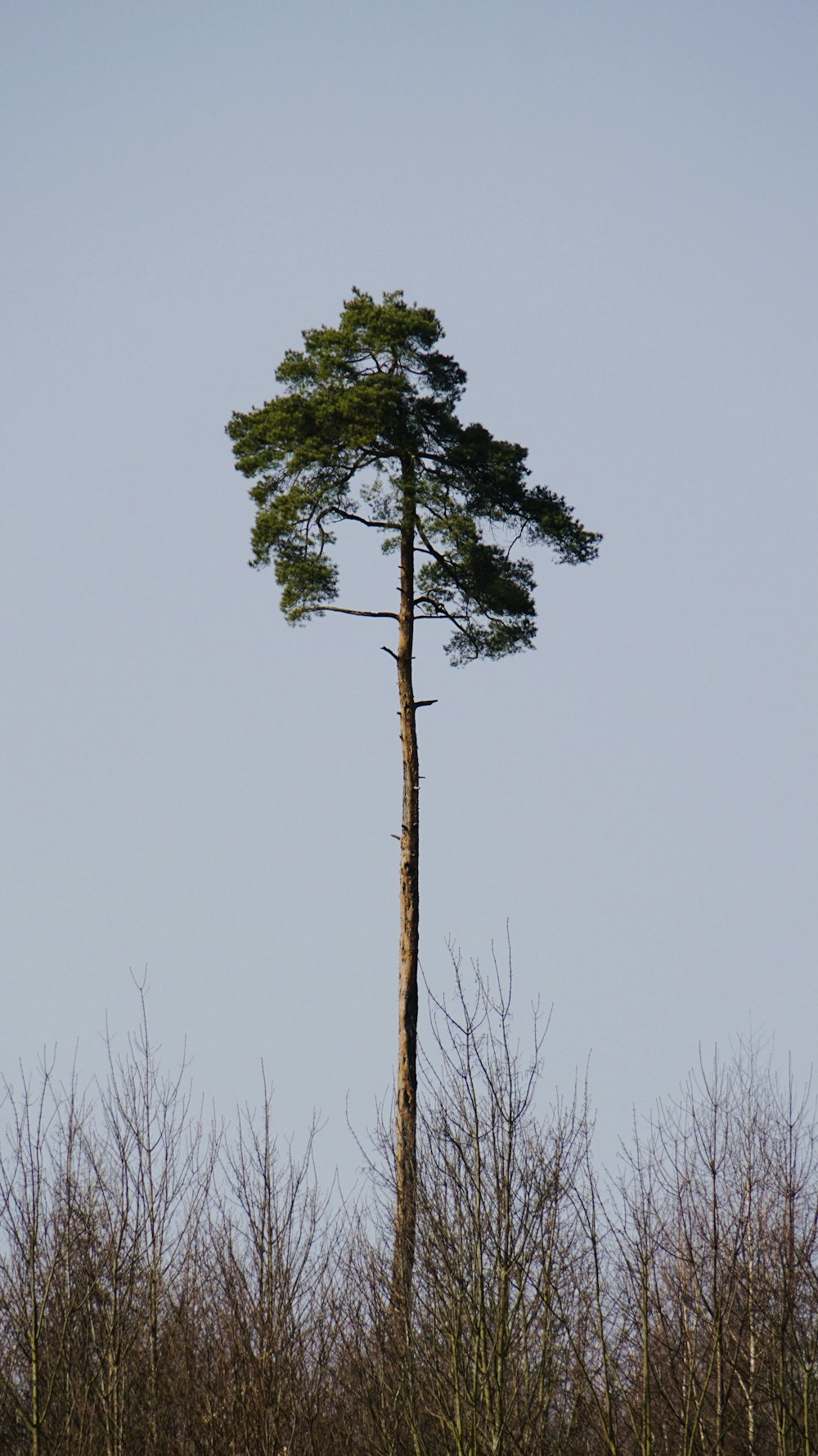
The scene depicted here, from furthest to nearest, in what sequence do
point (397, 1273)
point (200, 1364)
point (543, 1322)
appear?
1. point (200, 1364)
2. point (397, 1273)
3. point (543, 1322)

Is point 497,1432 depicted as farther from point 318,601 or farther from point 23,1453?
point 318,601

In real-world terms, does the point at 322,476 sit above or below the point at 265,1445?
above

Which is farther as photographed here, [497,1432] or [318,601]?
[318,601]

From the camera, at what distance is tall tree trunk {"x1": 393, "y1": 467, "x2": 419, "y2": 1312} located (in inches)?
583

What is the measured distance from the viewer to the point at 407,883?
53.6 ft

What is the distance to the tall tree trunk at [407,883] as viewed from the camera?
48.6 ft

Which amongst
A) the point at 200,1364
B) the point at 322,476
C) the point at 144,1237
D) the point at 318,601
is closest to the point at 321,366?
the point at 322,476

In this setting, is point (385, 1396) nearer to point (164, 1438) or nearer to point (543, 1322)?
point (543, 1322)

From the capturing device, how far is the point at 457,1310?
9.95 m

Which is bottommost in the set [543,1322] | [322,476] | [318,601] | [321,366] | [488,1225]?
[543,1322]

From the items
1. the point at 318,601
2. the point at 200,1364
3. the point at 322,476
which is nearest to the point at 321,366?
the point at 322,476

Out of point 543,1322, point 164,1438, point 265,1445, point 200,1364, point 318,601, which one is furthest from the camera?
point 318,601

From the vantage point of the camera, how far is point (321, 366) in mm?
18031

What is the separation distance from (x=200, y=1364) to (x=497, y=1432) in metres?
5.76
